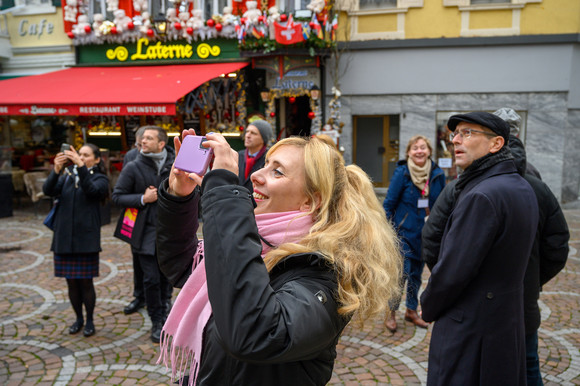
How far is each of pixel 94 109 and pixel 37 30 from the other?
5.53 m

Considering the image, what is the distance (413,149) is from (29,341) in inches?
165

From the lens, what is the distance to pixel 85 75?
1299 centimetres

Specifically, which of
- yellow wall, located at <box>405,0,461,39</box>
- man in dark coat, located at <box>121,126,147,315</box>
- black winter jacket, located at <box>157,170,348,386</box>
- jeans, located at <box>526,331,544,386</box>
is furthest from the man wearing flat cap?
yellow wall, located at <box>405,0,461,39</box>

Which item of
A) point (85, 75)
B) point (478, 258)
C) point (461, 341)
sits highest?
point (85, 75)

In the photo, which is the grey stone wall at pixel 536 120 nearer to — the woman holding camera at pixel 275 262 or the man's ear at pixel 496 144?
the man's ear at pixel 496 144

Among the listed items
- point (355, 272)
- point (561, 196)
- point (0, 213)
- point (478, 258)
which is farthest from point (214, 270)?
point (561, 196)

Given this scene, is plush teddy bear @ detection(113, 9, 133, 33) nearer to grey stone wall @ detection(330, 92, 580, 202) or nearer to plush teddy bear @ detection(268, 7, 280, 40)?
plush teddy bear @ detection(268, 7, 280, 40)

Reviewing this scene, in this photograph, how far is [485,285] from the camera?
239 cm

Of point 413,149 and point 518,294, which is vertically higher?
point 413,149

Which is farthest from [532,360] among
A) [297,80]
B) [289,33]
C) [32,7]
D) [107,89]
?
[32,7]

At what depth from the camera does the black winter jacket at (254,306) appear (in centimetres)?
126

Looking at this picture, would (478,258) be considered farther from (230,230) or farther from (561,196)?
(561,196)

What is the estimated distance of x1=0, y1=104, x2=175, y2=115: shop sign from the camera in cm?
1005

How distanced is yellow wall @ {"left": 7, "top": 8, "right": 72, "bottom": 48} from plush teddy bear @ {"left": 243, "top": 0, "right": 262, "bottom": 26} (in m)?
5.78
